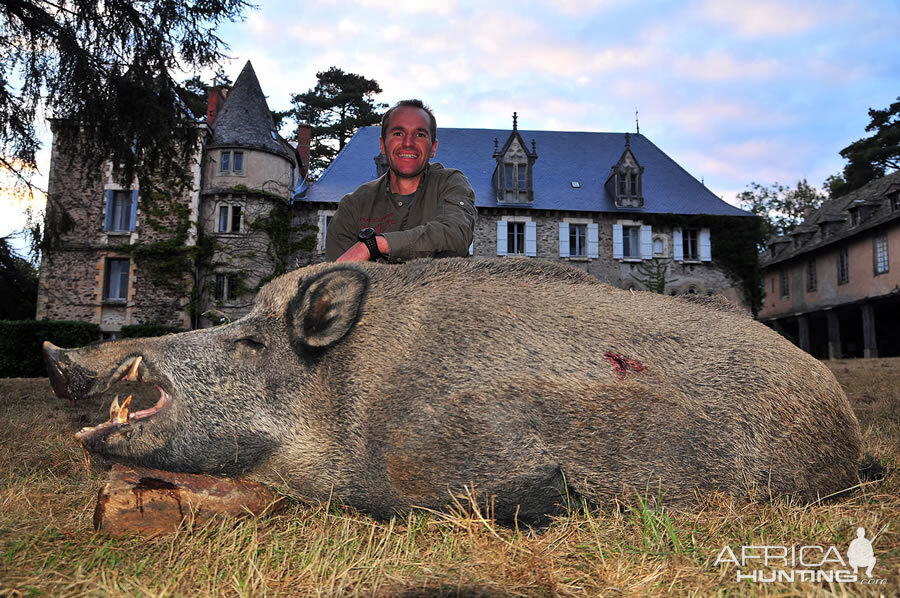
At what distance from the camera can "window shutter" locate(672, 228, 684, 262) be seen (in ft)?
88.4

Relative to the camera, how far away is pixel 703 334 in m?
2.83

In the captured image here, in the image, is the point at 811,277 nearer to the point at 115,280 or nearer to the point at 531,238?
the point at 531,238

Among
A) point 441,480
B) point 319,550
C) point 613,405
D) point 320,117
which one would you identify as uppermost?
point 320,117

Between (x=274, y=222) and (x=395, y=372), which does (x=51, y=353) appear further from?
(x=274, y=222)

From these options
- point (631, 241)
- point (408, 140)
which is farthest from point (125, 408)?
point (631, 241)

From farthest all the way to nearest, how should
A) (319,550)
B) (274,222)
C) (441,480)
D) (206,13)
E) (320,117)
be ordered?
(320,117), (274,222), (206,13), (441,480), (319,550)

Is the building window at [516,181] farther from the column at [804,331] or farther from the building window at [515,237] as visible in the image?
the column at [804,331]

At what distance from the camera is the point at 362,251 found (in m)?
3.12

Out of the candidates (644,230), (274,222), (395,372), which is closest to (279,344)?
(395,372)

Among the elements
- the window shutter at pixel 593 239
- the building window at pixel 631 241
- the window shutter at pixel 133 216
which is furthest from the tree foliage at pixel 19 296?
the building window at pixel 631 241

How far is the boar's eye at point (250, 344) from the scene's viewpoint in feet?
8.48

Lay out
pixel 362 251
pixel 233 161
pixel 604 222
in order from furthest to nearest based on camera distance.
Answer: pixel 604 222 < pixel 233 161 < pixel 362 251

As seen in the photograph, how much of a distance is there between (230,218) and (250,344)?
23.8 meters

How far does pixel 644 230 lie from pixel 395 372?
85.0 feet
